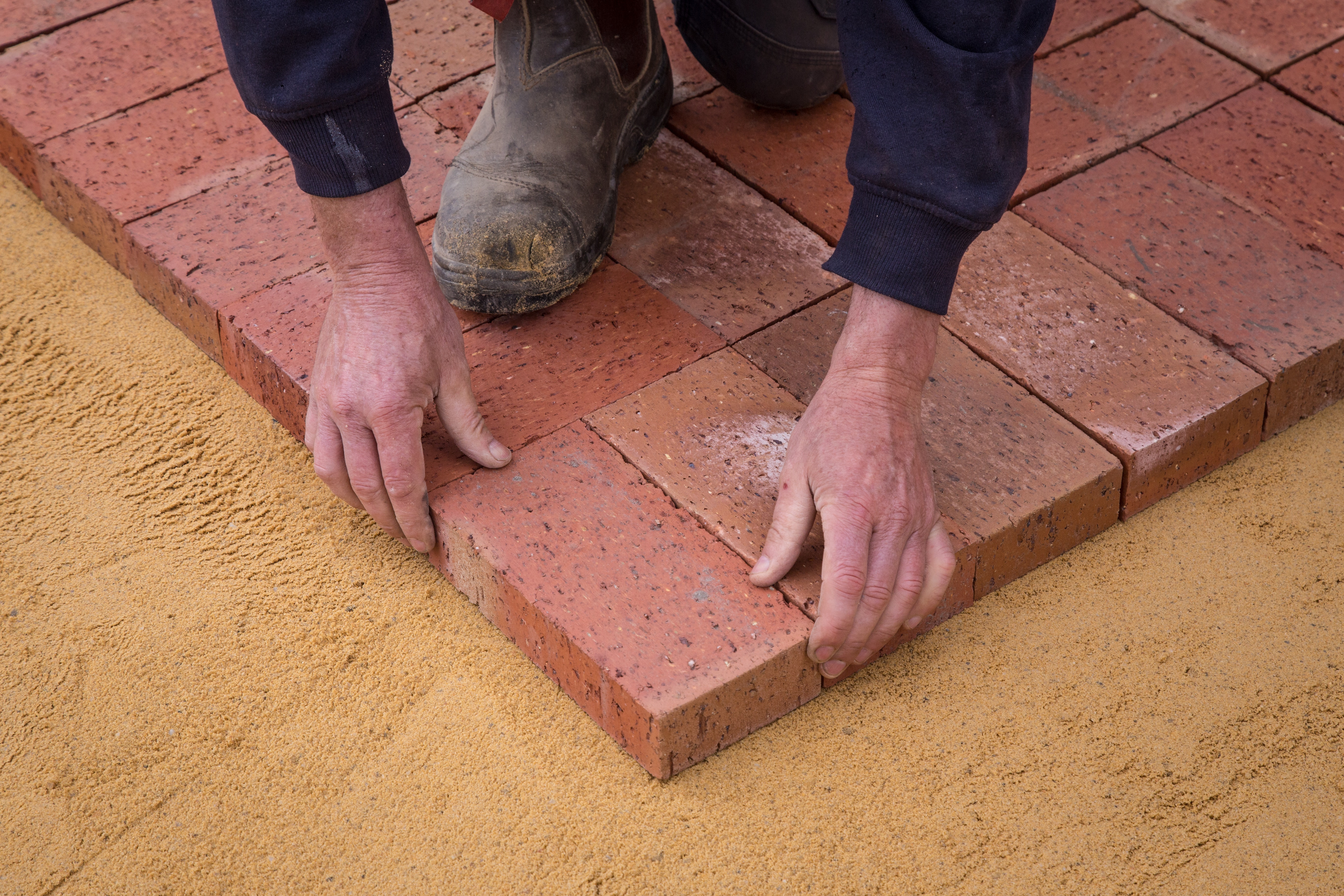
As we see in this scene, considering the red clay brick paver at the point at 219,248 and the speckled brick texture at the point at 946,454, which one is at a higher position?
the red clay brick paver at the point at 219,248

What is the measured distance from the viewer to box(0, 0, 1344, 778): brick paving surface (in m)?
1.71

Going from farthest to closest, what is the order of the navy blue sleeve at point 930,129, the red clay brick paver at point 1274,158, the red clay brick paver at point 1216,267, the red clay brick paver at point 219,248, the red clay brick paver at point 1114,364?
the red clay brick paver at point 1274,158 → the red clay brick paver at point 219,248 → the red clay brick paver at point 1216,267 → the red clay brick paver at point 1114,364 → the navy blue sleeve at point 930,129

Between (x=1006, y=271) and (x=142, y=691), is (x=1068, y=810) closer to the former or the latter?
(x=1006, y=271)

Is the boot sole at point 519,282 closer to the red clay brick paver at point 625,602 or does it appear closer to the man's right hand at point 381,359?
the man's right hand at point 381,359

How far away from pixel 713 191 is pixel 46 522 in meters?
1.36

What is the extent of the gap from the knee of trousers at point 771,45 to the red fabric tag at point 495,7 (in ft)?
1.90

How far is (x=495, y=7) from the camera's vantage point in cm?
197

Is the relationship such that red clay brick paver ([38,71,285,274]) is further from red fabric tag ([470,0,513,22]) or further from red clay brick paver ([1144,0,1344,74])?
red clay brick paver ([1144,0,1344,74])

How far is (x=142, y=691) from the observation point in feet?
5.63

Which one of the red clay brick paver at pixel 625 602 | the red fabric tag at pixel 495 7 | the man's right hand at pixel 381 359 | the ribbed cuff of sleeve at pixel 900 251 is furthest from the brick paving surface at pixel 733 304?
the red fabric tag at pixel 495 7

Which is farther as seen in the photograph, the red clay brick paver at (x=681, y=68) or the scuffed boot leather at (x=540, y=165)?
the red clay brick paver at (x=681, y=68)

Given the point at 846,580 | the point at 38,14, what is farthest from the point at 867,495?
the point at 38,14

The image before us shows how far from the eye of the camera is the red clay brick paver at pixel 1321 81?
2545mm

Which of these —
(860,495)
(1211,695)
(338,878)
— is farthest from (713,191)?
(338,878)
